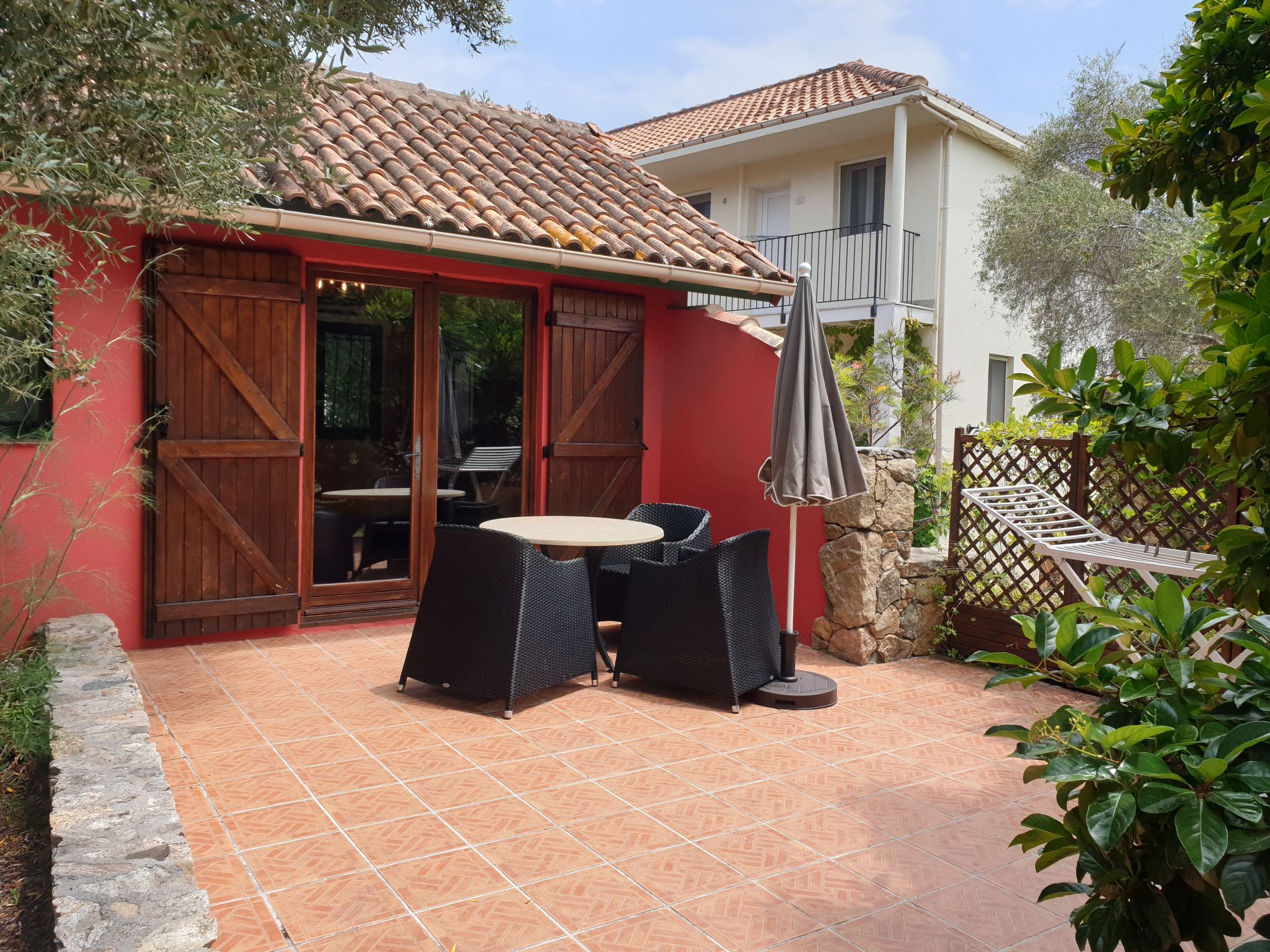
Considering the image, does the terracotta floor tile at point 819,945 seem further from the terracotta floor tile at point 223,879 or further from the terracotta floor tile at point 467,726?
the terracotta floor tile at point 467,726

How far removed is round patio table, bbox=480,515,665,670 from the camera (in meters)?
4.95

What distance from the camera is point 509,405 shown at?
703cm

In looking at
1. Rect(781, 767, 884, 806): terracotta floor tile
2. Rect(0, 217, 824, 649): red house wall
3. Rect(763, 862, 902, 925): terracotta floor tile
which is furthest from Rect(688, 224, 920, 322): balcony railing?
Rect(763, 862, 902, 925): terracotta floor tile

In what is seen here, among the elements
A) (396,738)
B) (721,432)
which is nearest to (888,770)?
(396,738)

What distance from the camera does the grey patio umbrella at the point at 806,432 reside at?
509 centimetres

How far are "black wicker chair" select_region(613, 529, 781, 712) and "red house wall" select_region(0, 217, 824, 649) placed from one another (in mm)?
1341

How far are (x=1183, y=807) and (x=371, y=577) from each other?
233 inches

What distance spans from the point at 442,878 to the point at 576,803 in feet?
2.44

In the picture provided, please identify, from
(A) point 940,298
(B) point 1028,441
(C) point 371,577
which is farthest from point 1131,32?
(C) point 371,577

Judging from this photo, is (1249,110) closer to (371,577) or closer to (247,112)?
(247,112)

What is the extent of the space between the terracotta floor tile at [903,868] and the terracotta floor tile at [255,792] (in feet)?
6.82

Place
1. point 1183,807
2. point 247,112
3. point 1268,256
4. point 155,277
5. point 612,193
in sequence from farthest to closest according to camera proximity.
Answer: point 612,193 < point 155,277 < point 247,112 < point 1268,256 < point 1183,807

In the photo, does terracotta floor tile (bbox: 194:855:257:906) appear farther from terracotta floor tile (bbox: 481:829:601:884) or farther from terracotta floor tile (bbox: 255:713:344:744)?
terracotta floor tile (bbox: 255:713:344:744)

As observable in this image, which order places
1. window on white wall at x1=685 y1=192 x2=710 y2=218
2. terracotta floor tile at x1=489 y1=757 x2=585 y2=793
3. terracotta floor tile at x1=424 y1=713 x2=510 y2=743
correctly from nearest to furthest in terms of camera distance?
terracotta floor tile at x1=489 y1=757 x2=585 y2=793 < terracotta floor tile at x1=424 y1=713 x2=510 y2=743 < window on white wall at x1=685 y1=192 x2=710 y2=218
